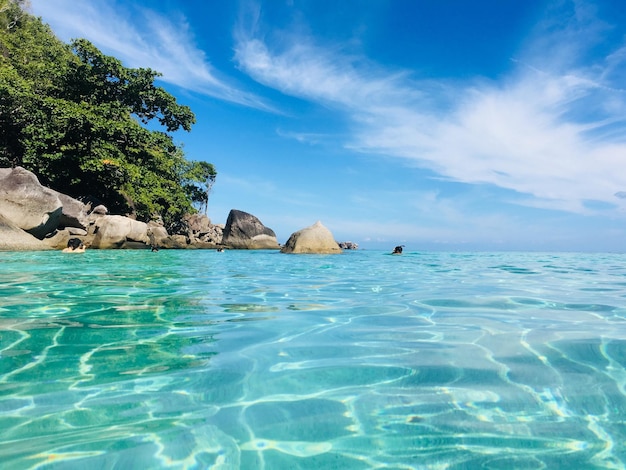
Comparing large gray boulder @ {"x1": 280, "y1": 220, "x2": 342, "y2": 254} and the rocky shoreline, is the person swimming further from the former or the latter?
large gray boulder @ {"x1": 280, "y1": 220, "x2": 342, "y2": 254}

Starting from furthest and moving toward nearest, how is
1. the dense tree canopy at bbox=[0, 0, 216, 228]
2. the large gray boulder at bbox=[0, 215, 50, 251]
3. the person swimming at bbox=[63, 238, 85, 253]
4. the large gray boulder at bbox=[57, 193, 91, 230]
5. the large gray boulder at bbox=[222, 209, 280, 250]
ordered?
the large gray boulder at bbox=[222, 209, 280, 250], the dense tree canopy at bbox=[0, 0, 216, 228], the large gray boulder at bbox=[57, 193, 91, 230], the person swimming at bbox=[63, 238, 85, 253], the large gray boulder at bbox=[0, 215, 50, 251]

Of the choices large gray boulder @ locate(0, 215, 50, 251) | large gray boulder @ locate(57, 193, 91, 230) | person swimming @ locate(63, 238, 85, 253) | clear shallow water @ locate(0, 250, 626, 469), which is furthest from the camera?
large gray boulder @ locate(57, 193, 91, 230)

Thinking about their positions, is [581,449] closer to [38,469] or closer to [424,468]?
[424,468]

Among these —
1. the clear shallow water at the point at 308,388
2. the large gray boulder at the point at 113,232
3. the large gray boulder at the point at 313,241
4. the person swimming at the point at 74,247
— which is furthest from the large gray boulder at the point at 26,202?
the clear shallow water at the point at 308,388

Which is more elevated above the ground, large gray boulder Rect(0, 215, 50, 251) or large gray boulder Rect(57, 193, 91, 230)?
large gray boulder Rect(57, 193, 91, 230)

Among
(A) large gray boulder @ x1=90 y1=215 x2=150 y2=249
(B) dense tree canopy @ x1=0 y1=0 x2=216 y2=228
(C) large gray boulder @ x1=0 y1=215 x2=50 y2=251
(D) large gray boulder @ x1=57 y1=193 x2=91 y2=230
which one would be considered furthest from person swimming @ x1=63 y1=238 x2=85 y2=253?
(B) dense tree canopy @ x1=0 y1=0 x2=216 y2=228

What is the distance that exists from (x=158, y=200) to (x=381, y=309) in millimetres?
26287

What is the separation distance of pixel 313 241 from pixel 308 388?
16877mm

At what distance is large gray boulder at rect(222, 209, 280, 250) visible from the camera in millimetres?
27688

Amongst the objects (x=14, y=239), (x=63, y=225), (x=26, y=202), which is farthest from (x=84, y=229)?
(x=14, y=239)

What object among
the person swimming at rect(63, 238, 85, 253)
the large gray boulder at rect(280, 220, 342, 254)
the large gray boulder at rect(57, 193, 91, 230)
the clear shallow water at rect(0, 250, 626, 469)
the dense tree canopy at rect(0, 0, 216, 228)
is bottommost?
the clear shallow water at rect(0, 250, 626, 469)

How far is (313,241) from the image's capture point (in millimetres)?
18922

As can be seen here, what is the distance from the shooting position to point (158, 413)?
1.74 meters

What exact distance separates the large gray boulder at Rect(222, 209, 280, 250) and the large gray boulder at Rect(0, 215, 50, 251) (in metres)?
14.1
